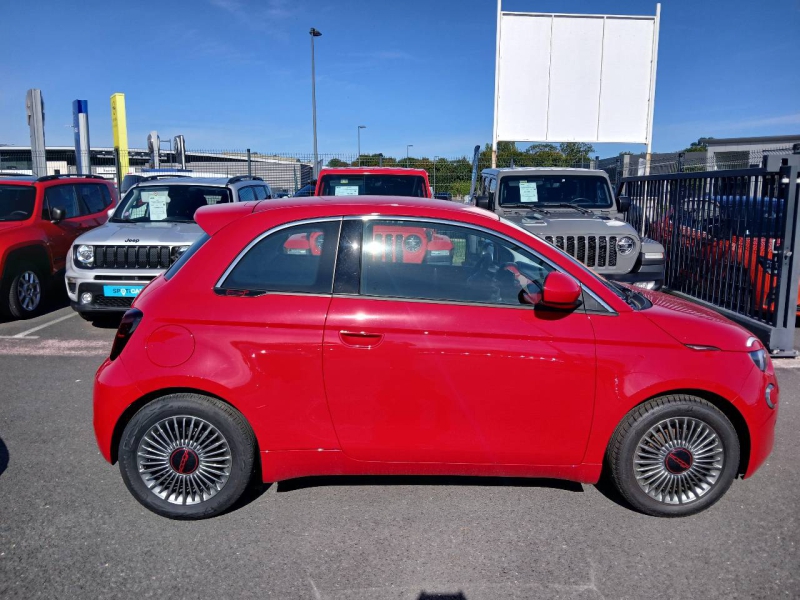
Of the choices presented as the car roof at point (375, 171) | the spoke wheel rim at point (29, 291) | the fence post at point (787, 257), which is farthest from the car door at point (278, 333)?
the car roof at point (375, 171)

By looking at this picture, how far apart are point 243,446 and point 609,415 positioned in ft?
6.30

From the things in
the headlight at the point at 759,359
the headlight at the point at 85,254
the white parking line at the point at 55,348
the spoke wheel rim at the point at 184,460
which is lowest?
the white parking line at the point at 55,348

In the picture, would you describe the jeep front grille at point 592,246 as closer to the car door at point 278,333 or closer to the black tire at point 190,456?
the car door at point 278,333

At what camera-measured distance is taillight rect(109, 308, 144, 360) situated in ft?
11.7

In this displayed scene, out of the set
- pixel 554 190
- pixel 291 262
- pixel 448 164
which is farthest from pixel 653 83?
pixel 291 262

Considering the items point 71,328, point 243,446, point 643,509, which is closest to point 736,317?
point 643,509

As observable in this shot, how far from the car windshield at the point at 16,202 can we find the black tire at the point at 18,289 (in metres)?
0.79

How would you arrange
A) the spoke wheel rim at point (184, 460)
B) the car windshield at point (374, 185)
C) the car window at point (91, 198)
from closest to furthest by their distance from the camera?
the spoke wheel rim at point (184, 460), the car windshield at point (374, 185), the car window at point (91, 198)

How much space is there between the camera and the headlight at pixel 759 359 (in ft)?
12.1

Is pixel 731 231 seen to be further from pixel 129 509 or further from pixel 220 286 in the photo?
pixel 129 509

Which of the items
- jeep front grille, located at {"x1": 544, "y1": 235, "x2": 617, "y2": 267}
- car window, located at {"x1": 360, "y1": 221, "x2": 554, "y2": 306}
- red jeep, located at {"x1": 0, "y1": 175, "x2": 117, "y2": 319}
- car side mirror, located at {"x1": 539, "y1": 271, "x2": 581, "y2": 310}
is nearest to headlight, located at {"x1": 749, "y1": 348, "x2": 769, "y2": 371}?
car side mirror, located at {"x1": 539, "y1": 271, "x2": 581, "y2": 310}

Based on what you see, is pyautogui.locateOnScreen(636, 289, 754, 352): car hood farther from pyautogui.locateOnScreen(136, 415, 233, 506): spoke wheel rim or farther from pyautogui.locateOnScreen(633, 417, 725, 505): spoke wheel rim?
pyautogui.locateOnScreen(136, 415, 233, 506): spoke wheel rim

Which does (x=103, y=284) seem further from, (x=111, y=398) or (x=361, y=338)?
(x=361, y=338)

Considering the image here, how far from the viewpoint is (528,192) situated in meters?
9.46
